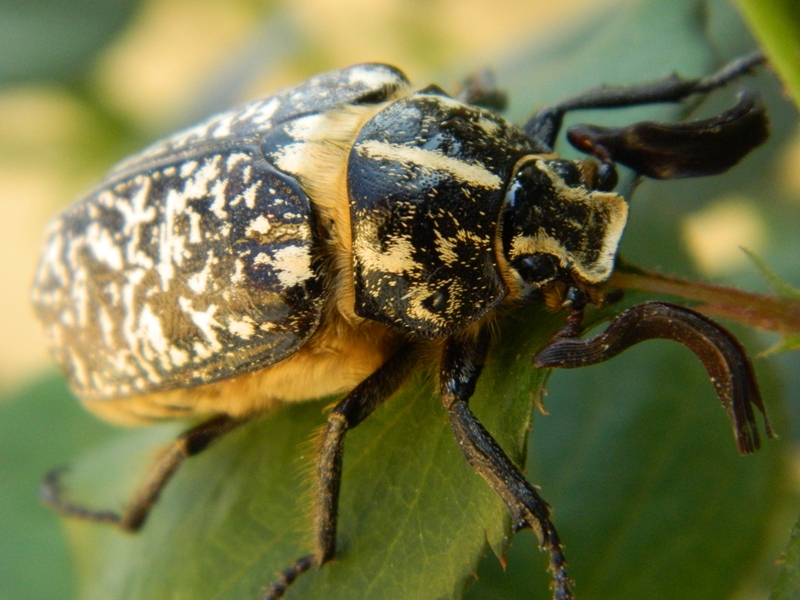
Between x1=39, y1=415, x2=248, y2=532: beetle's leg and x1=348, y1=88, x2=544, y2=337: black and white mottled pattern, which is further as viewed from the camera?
x1=39, y1=415, x2=248, y2=532: beetle's leg

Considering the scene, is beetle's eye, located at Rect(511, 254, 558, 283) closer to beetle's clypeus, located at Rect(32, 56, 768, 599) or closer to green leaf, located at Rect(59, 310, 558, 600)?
beetle's clypeus, located at Rect(32, 56, 768, 599)

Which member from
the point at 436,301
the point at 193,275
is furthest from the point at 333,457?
the point at 193,275

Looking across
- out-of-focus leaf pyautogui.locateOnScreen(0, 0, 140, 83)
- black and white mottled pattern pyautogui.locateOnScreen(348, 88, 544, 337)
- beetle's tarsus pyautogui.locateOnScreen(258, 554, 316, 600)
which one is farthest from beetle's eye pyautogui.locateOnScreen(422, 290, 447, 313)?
out-of-focus leaf pyautogui.locateOnScreen(0, 0, 140, 83)

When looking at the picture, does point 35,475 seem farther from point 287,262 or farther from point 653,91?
point 653,91

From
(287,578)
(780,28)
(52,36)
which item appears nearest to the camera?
(780,28)

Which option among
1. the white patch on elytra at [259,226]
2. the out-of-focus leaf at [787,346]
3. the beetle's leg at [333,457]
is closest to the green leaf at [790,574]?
the out-of-focus leaf at [787,346]

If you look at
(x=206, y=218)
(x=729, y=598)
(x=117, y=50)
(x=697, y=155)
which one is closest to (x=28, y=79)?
(x=117, y=50)
